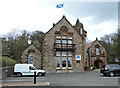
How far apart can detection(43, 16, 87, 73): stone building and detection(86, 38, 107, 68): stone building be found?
9.34 metres

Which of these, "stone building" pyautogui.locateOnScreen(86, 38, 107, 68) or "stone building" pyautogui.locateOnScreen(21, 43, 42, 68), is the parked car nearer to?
"stone building" pyautogui.locateOnScreen(21, 43, 42, 68)

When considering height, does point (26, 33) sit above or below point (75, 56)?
above

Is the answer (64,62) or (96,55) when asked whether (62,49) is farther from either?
(96,55)

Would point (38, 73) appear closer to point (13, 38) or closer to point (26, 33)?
point (13, 38)

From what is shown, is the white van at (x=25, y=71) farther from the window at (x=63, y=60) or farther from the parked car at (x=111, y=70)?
the parked car at (x=111, y=70)

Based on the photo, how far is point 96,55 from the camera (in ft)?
107

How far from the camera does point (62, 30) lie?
23.8m

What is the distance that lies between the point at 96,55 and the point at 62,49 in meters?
13.7

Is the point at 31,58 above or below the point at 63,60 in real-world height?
above

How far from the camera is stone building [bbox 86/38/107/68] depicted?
32.3 metres

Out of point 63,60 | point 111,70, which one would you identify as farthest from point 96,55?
point 111,70

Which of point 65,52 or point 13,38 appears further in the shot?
point 13,38

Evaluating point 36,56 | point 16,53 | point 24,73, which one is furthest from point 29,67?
point 16,53

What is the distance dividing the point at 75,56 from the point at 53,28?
6.79 m
